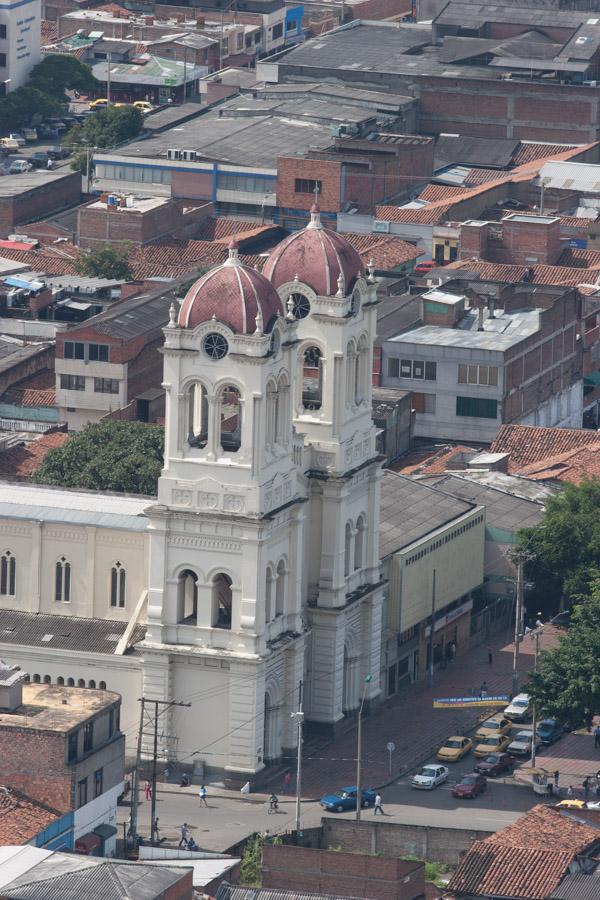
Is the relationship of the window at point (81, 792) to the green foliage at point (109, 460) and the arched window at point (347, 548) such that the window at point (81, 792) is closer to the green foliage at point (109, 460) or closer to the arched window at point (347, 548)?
the arched window at point (347, 548)

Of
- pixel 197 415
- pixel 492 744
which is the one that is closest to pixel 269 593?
pixel 197 415

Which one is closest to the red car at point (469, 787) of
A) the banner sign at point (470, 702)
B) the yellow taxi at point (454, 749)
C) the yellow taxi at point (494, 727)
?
the yellow taxi at point (454, 749)

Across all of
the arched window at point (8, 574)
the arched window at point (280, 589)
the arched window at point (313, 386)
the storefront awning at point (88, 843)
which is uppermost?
the arched window at point (313, 386)

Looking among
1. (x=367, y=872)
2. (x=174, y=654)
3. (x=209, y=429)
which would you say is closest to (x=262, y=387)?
(x=209, y=429)

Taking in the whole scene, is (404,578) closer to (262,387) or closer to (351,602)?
(351,602)

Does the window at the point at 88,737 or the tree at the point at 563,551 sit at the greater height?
the window at the point at 88,737

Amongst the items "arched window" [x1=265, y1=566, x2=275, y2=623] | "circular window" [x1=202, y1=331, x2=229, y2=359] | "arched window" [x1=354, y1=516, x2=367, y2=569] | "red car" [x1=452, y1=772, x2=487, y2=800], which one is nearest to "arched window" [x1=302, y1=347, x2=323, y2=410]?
"arched window" [x1=354, y1=516, x2=367, y2=569]

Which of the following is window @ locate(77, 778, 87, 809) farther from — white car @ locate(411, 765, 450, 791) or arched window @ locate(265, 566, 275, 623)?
white car @ locate(411, 765, 450, 791)
